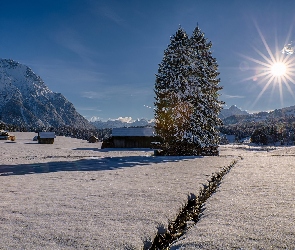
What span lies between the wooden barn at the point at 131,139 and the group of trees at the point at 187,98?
23.6 m

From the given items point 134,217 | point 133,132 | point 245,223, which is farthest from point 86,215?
point 133,132

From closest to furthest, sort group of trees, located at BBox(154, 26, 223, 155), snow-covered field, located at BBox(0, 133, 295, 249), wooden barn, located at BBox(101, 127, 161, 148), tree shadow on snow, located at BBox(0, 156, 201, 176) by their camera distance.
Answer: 1. snow-covered field, located at BBox(0, 133, 295, 249)
2. tree shadow on snow, located at BBox(0, 156, 201, 176)
3. group of trees, located at BBox(154, 26, 223, 155)
4. wooden barn, located at BBox(101, 127, 161, 148)

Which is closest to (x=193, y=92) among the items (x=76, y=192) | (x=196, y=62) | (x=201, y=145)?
(x=196, y=62)

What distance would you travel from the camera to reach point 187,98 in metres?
29.6

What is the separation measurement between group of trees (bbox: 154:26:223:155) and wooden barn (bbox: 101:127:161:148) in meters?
23.6

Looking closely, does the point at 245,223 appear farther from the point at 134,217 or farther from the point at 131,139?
the point at 131,139

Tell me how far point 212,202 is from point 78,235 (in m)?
4.05

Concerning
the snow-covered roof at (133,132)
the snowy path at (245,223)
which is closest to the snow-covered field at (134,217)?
the snowy path at (245,223)

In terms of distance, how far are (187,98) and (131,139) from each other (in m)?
27.3

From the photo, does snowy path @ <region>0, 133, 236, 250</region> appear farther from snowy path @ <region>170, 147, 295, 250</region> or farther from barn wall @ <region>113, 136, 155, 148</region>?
barn wall @ <region>113, 136, 155, 148</region>

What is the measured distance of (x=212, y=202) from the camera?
7191 mm

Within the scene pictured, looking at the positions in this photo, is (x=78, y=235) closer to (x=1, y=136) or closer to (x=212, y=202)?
(x=212, y=202)

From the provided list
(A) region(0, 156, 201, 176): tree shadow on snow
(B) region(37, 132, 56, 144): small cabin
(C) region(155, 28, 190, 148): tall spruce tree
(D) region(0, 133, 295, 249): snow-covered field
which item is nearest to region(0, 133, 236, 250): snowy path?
(D) region(0, 133, 295, 249): snow-covered field

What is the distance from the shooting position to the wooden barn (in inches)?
2153
